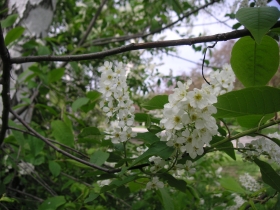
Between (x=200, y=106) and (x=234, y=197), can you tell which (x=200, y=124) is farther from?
(x=234, y=197)

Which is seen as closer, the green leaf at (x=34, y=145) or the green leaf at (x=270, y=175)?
the green leaf at (x=270, y=175)

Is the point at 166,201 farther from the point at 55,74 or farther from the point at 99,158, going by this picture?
the point at 55,74

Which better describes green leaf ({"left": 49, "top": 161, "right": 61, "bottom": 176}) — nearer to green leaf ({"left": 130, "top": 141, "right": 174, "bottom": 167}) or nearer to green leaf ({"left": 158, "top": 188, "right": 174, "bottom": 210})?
green leaf ({"left": 158, "top": 188, "right": 174, "bottom": 210})

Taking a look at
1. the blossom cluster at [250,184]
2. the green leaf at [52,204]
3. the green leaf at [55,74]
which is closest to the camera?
the green leaf at [52,204]

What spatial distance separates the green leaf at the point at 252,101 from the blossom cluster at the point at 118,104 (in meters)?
0.25

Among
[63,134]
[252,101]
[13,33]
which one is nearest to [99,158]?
[63,134]

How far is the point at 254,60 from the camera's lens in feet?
1.59

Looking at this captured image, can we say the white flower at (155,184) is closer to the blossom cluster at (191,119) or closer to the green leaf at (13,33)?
the blossom cluster at (191,119)

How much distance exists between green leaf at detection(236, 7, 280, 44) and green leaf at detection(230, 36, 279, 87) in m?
0.10

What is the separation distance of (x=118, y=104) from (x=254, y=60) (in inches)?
12.3

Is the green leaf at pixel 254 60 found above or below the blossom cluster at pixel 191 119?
above

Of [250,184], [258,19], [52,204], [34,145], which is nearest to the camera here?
[258,19]

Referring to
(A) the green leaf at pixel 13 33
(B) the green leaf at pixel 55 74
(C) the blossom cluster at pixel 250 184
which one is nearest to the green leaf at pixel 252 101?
(A) the green leaf at pixel 13 33

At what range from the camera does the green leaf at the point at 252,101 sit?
39 centimetres
